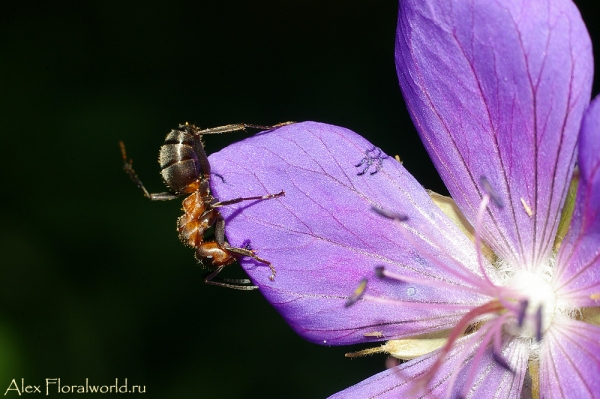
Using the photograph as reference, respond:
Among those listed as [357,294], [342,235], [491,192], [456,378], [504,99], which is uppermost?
[504,99]

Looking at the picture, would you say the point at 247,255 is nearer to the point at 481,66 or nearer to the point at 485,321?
the point at 485,321

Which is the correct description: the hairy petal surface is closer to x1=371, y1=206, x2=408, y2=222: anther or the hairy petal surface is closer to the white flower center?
x1=371, y1=206, x2=408, y2=222: anther

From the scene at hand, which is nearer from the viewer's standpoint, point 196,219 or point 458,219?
point 458,219

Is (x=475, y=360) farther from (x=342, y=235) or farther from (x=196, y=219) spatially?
(x=196, y=219)

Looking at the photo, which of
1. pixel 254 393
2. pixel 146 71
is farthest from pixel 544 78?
pixel 146 71

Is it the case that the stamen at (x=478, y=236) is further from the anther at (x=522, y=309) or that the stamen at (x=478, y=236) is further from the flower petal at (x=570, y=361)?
the flower petal at (x=570, y=361)

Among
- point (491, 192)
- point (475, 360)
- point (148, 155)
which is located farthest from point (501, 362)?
point (148, 155)

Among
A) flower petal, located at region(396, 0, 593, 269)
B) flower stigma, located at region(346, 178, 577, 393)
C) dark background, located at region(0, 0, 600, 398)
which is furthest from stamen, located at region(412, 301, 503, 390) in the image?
dark background, located at region(0, 0, 600, 398)
